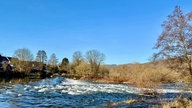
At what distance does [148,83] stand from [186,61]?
11.9m

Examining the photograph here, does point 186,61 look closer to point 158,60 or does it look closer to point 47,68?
point 158,60

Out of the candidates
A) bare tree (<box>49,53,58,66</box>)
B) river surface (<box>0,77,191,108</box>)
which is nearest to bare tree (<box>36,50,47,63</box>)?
bare tree (<box>49,53,58,66</box>)

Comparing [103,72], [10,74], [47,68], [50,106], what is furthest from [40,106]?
[47,68]

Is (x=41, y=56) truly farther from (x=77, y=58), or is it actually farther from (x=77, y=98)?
(x=77, y=98)

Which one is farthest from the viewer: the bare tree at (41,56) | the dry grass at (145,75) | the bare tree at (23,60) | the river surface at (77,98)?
the bare tree at (41,56)

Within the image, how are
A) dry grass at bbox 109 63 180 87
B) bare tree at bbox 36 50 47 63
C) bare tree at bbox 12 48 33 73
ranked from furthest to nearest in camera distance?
bare tree at bbox 36 50 47 63 → bare tree at bbox 12 48 33 73 → dry grass at bbox 109 63 180 87

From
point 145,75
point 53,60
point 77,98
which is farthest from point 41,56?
point 77,98

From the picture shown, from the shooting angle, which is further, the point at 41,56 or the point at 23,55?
the point at 41,56

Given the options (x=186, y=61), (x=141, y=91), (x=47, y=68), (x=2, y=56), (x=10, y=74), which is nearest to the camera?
(x=186, y=61)

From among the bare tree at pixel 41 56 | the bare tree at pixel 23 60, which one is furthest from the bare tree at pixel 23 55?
the bare tree at pixel 41 56

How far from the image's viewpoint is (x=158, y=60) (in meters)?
13.2

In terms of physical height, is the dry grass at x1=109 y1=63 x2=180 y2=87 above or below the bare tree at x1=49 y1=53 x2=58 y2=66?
below

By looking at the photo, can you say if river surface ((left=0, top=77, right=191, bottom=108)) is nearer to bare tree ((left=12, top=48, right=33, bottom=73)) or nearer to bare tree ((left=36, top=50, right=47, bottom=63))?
bare tree ((left=12, top=48, right=33, bottom=73))

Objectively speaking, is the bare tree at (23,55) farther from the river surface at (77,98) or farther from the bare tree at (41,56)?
the river surface at (77,98)
